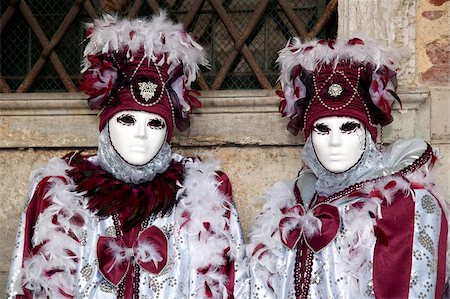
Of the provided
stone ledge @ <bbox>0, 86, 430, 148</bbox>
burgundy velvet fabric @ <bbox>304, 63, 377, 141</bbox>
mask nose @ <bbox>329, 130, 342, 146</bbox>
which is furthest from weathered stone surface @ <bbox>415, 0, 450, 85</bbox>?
mask nose @ <bbox>329, 130, 342, 146</bbox>

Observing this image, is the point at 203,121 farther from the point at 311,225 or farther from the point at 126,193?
the point at 311,225

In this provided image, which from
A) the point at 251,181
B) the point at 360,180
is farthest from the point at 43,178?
the point at 360,180

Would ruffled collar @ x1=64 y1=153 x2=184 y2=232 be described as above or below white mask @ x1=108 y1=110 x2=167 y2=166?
below

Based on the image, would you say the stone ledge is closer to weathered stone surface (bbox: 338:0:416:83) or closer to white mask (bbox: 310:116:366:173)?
weathered stone surface (bbox: 338:0:416:83)

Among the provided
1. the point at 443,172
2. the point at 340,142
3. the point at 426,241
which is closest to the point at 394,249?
the point at 426,241

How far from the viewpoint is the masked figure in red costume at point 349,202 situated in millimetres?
3107

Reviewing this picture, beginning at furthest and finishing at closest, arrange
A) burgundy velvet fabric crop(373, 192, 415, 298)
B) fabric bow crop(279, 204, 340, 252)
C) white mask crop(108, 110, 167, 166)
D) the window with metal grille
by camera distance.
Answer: the window with metal grille → white mask crop(108, 110, 167, 166) → fabric bow crop(279, 204, 340, 252) → burgundy velvet fabric crop(373, 192, 415, 298)

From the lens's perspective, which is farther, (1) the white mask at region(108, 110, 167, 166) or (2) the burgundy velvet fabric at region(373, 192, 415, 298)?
(1) the white mask at region(108, 110, 167, 166)

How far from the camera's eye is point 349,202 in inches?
128

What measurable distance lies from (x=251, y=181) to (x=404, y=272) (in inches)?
39.6

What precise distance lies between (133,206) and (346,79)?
92cm

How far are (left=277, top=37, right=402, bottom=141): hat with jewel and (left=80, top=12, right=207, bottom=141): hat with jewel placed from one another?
435 mm

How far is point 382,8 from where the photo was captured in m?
3.75

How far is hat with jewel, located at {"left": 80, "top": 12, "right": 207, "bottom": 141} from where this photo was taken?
3350 millimetres
